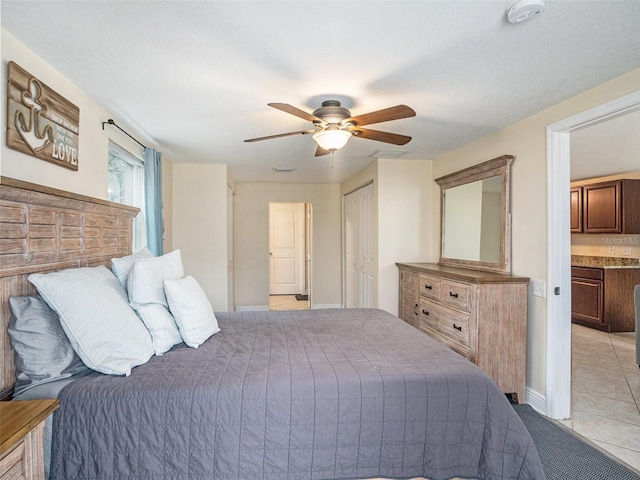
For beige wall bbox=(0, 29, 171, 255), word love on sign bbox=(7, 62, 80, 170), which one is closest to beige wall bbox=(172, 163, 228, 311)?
beige wall bbox=(0, 29, 171, 255)

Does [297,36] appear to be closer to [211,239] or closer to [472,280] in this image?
[472,280]

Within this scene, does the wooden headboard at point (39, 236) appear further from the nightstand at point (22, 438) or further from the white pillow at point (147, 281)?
the nightstand at point (22, 438)

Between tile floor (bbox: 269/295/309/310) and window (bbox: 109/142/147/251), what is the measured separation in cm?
359

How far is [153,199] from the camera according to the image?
338 cm

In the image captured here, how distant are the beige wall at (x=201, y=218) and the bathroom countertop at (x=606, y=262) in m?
5.41

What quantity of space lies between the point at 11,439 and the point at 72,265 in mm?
1288

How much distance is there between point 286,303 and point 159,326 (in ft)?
17.9

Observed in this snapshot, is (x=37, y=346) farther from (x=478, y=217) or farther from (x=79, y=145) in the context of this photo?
(x=478, y=217)

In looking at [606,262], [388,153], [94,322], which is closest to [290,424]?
[94,322]

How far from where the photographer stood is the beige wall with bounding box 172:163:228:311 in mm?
4613

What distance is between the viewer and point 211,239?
4.64m

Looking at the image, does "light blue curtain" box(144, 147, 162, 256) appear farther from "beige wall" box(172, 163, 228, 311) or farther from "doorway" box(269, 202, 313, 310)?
"doorway" box(269, 202, 313, 310)

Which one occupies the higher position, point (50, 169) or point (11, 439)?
point (50, 169)

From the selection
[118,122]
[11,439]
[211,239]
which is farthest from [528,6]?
[211,239]
